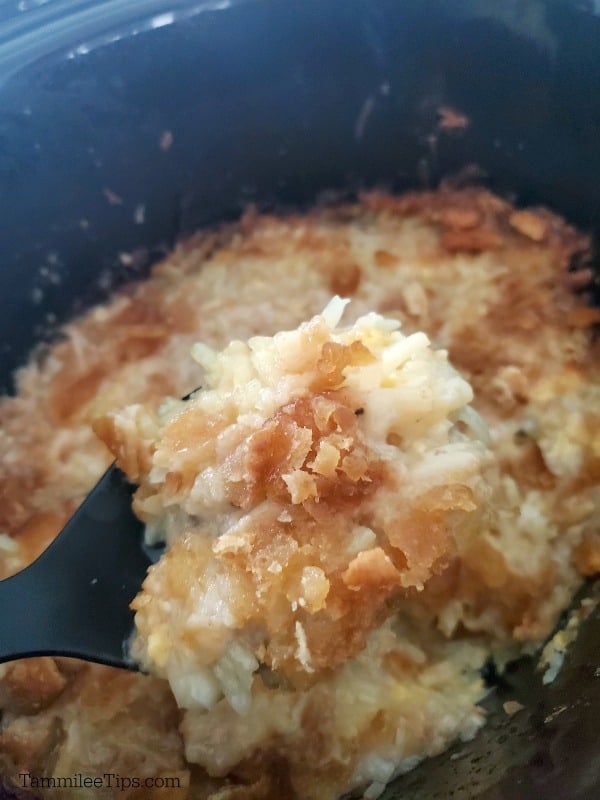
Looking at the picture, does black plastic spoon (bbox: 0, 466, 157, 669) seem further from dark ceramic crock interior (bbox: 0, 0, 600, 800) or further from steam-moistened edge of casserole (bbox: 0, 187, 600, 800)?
dark ceramic crock interior (bbox: 0, 0, 600, 800)

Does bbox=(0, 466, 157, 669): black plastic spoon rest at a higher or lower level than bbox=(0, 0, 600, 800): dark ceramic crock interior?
lower

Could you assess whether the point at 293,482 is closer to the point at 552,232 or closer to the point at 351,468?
the point at 351,468

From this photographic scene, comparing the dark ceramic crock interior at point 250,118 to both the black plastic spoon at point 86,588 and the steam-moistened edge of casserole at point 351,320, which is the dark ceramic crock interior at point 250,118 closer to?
the steam-moistened edge of casserole at point 351,320

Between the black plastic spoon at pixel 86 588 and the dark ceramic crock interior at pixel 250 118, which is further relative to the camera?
the dark ceramic crock interior at pixel 250 118

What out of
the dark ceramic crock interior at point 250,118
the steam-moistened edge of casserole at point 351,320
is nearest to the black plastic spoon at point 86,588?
the steam-moistened edge of casserole at point 351,320

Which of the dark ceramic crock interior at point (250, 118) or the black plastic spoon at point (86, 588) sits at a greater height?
the dark ceramic crock interior at point (250, 118)

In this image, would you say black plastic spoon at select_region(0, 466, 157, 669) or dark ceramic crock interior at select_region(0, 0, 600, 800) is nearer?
black plastic spoon at select_region(0, 466, 157, 669)

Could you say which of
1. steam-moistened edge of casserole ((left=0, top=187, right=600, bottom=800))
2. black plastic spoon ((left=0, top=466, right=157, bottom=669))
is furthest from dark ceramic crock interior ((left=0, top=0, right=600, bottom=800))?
black plastic spoon ((left=0, top=466, right=157, bottom=669))

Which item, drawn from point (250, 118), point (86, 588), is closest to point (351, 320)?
point (250, 118)
